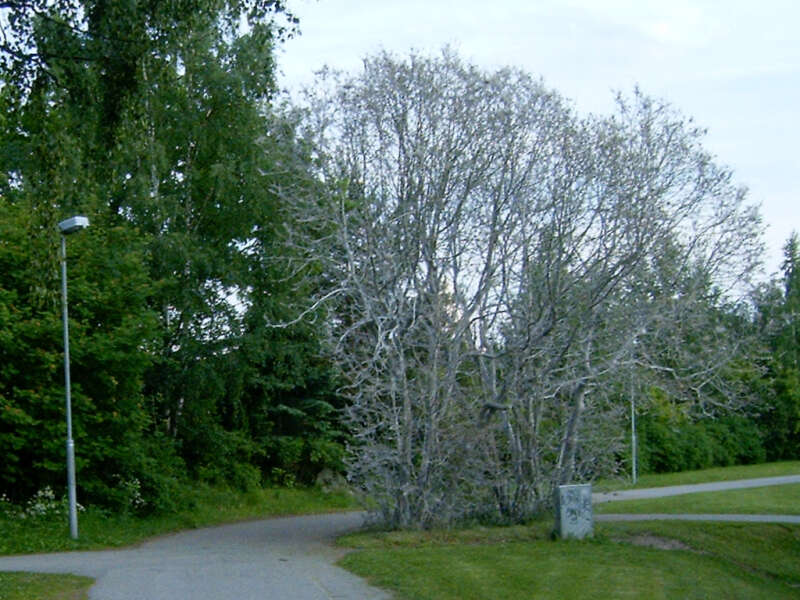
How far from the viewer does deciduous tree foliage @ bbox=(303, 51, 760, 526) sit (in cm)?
1873

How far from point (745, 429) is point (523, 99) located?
3676 centimetres

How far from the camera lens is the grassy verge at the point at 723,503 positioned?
24.5 metres

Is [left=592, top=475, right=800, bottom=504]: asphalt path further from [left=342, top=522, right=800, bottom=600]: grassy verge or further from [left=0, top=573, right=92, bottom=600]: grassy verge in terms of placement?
[left=0, top=573, right=92, bottom=600]: grassy verge

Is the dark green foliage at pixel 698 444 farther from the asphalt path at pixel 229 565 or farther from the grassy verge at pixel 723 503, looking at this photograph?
the asphalt path at pixel 229 565

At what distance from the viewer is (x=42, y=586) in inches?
510

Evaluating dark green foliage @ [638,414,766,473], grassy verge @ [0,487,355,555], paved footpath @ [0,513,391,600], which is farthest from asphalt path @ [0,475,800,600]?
dark green foliage @ [638,414,766,473]

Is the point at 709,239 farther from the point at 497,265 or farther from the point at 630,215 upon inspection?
the point at 497,265

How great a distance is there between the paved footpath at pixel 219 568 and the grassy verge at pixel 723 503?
345 inches

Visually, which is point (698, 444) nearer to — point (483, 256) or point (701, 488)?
point (701, 488)

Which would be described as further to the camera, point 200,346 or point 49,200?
point 200,346

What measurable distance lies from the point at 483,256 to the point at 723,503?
11859 millimetres

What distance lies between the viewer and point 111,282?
74.7 ft

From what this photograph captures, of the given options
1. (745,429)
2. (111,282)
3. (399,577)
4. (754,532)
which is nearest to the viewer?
(399,577)

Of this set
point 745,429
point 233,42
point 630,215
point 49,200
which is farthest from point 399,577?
point 745,429
